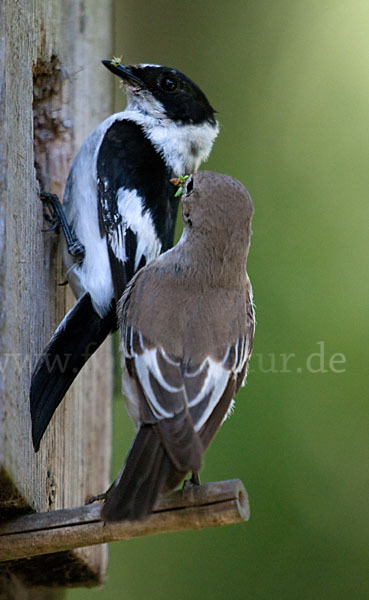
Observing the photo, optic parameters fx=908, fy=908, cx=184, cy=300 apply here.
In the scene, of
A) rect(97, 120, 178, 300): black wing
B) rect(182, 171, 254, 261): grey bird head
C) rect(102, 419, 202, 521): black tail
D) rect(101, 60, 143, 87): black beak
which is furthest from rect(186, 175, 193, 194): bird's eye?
rect(101, 60, 143, 87): black beak

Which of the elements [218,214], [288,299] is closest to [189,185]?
[218,214]

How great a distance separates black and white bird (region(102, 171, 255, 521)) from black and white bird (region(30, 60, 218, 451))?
194 millimetres

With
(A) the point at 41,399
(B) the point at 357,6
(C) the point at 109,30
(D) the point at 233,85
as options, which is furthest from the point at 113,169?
(B) the point at 357,6

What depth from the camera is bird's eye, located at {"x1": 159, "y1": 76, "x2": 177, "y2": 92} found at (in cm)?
335

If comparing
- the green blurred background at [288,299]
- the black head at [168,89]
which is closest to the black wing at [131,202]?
the black head at [168,89]

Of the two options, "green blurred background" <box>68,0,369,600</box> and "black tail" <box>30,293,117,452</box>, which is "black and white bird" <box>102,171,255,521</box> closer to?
"black tail" <box>30,293,117,452</box>

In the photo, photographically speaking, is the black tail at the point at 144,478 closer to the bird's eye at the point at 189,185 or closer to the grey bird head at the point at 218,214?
the grey bird head at the point at 218,214

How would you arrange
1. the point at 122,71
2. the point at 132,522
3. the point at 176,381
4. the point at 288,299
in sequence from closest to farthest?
Answer: the point at 132,522 → the point at 176,381 → the point at 122,71 → the point at 288,299

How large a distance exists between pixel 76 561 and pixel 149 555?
100cm

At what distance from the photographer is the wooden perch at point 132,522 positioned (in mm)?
1882

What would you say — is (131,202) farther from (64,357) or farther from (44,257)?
(64,357)

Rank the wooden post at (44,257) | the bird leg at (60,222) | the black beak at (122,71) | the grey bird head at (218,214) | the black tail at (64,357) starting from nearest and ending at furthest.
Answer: the wooden post at (44,257) → the black tail at (64,357) → the grey bird head at (218,214) → the bird leg at (60,222) → the black beak at (122,71)

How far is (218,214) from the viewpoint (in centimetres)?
231

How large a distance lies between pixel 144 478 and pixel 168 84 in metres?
1.89
